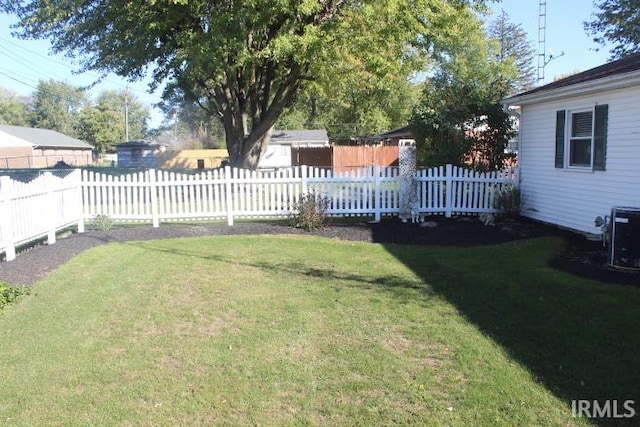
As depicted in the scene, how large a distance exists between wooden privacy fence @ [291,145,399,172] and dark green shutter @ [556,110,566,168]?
19111mm

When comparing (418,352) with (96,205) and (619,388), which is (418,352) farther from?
(96,205)

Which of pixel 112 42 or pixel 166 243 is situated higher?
pixel 112 42

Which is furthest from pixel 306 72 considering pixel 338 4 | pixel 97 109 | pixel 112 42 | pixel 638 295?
pixel 97 109

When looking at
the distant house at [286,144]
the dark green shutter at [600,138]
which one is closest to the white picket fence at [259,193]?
the dark green shutter at [600,138]

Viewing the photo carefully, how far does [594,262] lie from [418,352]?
4638 millimetres

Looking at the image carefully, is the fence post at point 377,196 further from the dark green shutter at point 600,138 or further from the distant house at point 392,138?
the distant house at point 392,138

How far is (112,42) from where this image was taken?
55.7 feet

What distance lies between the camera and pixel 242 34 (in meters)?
14.9

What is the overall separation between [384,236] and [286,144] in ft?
108

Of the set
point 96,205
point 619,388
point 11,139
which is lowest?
point 619,388

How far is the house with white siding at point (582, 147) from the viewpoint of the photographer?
351 inches

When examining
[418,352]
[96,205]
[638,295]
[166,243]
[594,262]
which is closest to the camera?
[418,352]

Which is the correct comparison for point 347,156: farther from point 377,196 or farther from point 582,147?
point 582,147

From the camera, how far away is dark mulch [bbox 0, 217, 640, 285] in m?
7.33
